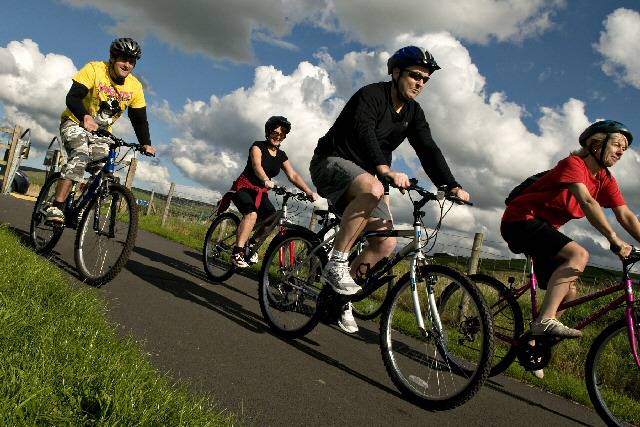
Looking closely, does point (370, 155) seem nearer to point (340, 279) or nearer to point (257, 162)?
point (340, 279)

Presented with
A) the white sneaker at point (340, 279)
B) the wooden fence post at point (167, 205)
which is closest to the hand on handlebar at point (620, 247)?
the white sneaker at point (340, 279)

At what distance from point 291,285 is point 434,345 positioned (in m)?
1.49

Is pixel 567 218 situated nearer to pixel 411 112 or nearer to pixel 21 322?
pixel 411 112

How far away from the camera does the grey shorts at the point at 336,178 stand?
3982mm

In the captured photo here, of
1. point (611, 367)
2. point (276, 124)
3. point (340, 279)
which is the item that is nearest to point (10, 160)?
point (276, 124)

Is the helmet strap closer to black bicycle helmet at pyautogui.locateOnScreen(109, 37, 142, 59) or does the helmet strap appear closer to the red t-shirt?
the red t-shirt

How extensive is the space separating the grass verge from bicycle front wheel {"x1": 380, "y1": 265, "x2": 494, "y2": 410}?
1.49 meters

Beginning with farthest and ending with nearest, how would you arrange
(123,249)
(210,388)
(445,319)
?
(123,249) < (445,319) < (210,388)

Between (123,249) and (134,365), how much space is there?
2.40 meters

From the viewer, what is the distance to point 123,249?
4.65 m

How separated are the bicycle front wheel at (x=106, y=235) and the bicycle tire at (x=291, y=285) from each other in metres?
1.32

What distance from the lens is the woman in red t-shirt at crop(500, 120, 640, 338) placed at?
13.0ft

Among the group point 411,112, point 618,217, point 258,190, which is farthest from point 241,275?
point 618,217

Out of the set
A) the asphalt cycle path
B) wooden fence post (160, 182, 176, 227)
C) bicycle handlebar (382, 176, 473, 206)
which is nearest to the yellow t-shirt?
the asphalt cycle path
